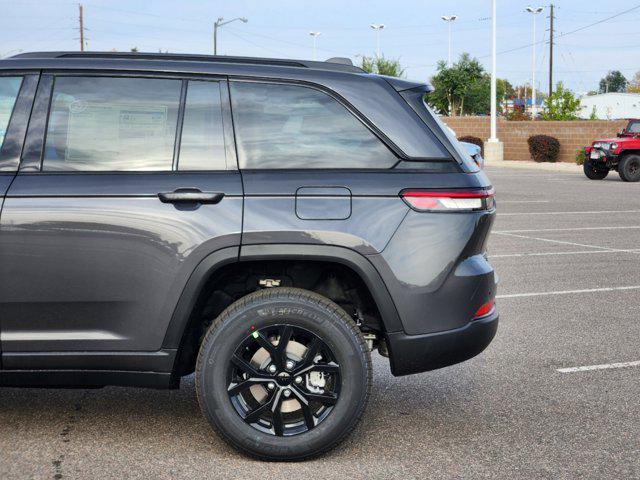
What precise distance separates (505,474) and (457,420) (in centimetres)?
83

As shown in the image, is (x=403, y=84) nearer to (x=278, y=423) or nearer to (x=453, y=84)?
(x=278, y=423)

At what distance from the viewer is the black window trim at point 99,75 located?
4258 millimetres

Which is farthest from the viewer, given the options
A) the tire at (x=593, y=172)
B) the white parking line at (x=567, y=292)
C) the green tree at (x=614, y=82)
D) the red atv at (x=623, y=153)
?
the green tree at (x=614, y=82)

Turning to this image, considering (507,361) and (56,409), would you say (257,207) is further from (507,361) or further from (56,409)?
→ (507,361)

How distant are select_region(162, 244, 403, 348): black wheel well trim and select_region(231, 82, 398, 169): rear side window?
394mm

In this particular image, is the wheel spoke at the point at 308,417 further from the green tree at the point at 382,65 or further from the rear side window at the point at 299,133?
Answer: the green tree at the point at 382,65

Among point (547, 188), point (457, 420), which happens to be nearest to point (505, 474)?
point (457, 420)

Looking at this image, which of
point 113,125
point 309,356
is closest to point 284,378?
point 309,356

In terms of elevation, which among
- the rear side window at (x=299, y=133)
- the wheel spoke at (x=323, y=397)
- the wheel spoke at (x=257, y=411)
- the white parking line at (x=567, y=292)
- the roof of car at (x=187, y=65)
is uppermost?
the roof of car at (x=187, y=65)

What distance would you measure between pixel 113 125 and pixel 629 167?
24.6m

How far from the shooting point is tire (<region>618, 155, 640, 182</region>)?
26.8 metres

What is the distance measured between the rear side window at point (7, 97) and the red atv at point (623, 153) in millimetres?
24530

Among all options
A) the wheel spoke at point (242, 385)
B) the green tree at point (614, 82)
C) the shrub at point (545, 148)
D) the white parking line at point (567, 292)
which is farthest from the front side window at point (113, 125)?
the green tree at point (614, 82)

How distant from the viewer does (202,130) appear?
14.2 ft
